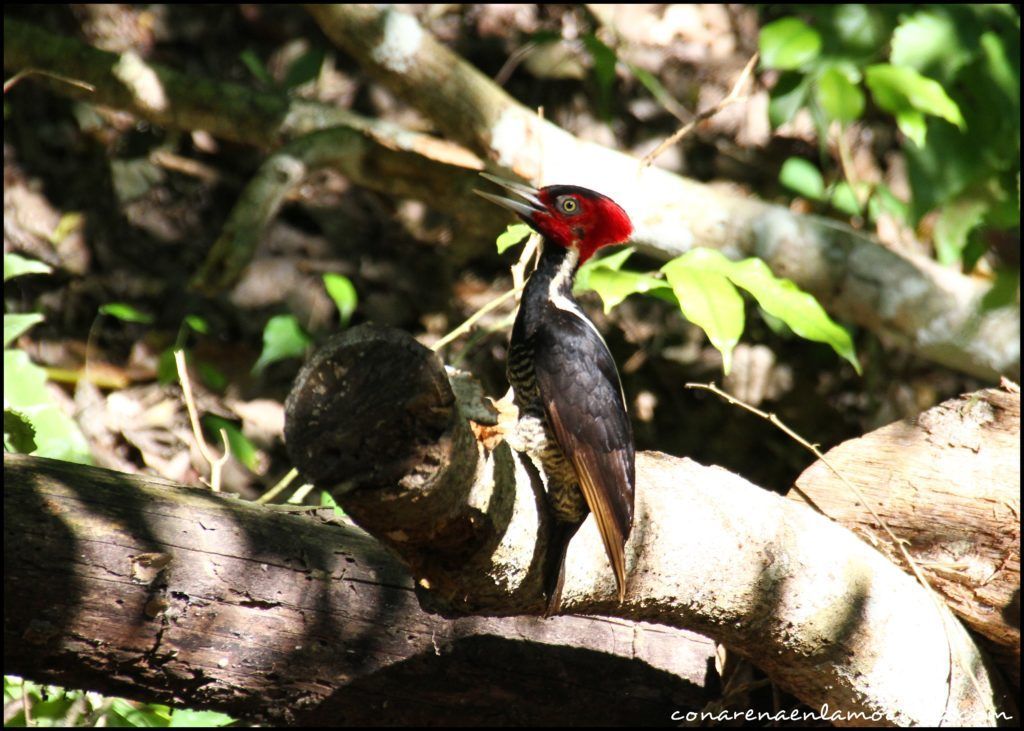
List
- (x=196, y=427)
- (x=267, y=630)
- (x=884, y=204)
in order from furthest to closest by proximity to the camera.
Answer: (x=884, y=204) → (x=196, y=427) → (x=267, y=630)

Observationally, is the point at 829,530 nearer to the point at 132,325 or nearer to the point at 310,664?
the point at 310,664

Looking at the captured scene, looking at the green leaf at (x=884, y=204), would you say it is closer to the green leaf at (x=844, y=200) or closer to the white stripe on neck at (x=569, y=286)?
the green leaf at (x=844, y=200)

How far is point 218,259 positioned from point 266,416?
0.90 m

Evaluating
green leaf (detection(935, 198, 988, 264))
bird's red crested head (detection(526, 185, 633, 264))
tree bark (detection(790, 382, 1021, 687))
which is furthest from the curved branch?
tree bark (detection(790, 382, 1021, 687))

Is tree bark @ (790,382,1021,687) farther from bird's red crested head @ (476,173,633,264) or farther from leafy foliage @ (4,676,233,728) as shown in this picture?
leafy foliage @ (4,676,233,728)

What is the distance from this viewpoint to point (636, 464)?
2.53 m

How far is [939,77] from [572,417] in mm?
2453

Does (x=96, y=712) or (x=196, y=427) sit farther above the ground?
(x=196, y=427)

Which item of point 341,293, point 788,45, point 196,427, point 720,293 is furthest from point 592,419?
point 788,45

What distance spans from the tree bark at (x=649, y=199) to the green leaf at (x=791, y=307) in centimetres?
137

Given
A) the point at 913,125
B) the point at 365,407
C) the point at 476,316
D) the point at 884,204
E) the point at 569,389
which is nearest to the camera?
the point at 365,407

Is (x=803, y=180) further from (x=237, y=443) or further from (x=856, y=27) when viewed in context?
(x=237, y=443)

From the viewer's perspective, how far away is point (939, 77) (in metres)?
3.92

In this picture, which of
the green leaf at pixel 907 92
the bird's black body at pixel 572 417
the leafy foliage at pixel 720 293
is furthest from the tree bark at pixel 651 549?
the green leaf at pixel 907 92
